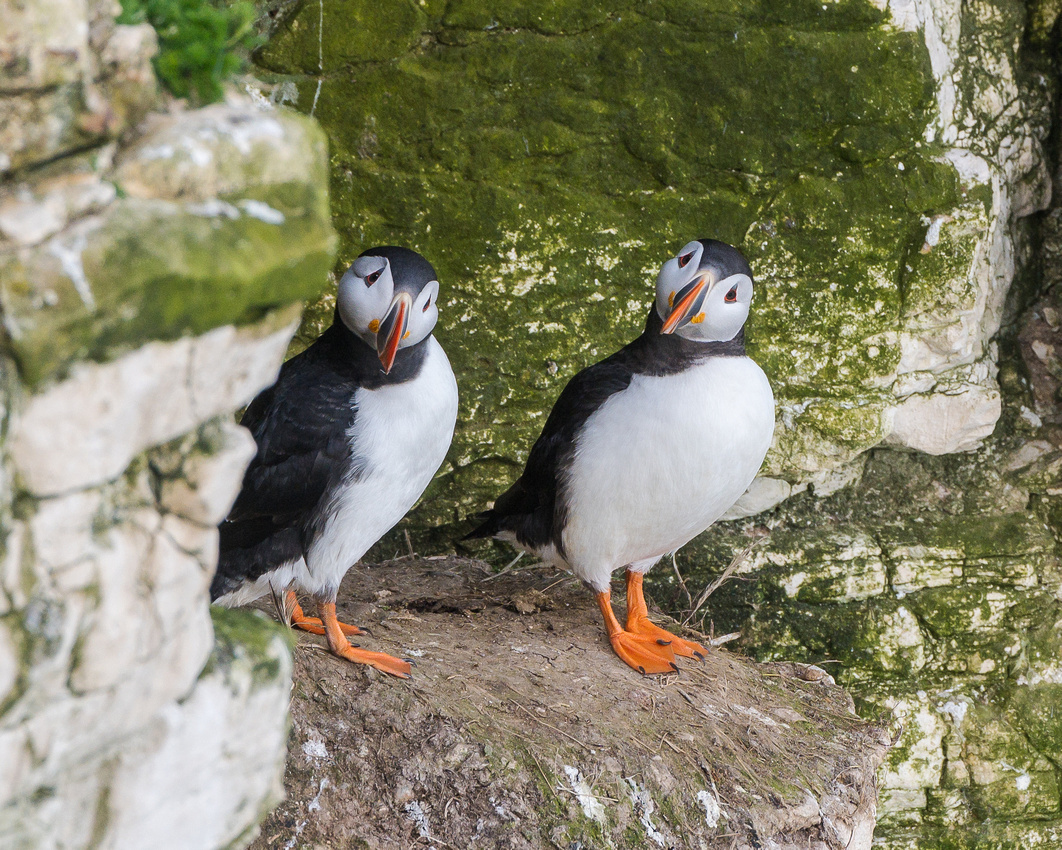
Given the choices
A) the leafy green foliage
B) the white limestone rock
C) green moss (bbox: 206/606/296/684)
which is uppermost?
the leafy green foliage

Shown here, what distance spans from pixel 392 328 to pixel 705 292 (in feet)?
2.97

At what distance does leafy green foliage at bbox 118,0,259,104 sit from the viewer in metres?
1.39

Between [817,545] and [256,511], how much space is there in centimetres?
239

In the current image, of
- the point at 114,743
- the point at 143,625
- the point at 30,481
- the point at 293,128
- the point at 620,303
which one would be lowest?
the point at 620,303

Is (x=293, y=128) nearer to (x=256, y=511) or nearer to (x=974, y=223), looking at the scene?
(x=256, y=511)

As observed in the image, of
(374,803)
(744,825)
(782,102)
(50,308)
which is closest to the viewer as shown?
(50,308)

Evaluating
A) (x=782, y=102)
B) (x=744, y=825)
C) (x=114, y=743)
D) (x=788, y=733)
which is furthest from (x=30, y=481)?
(x=782, y=102)

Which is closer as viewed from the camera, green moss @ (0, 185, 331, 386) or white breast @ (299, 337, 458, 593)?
green moss @ (0, 185, 331, 386)

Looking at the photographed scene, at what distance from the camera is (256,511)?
2979 mm

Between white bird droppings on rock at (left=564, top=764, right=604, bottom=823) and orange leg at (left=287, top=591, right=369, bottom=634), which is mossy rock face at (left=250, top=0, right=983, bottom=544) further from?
white bird droppings on rock at (left=564, top=764, right=604, bottom=823)

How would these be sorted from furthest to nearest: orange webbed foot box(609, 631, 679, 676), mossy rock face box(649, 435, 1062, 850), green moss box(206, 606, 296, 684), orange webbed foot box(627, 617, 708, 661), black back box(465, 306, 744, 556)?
mossy rock face box(649, 435, 1062, 850) → orange webbed foot box(627, 617, 708, 661) → orange webbed foot box(609, 631, 679, 676) → black back box(465, 306, 744, 556) → green moss box(206, 606, 296, 684)

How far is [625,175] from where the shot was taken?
4145 millimetres

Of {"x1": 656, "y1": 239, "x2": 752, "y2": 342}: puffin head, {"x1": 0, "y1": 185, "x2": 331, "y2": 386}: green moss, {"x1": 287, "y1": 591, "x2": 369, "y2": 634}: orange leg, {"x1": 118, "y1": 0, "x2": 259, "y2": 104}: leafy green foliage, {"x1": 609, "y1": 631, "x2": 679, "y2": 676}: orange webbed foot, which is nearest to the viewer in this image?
{"x1": 0, "y1": 185, "x2": 331, "y2": 386}: green moss

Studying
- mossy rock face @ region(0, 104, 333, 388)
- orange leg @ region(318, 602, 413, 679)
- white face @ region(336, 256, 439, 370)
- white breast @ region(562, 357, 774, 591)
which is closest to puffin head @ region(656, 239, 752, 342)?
white breast @ region(562, 357, 774, 591)
